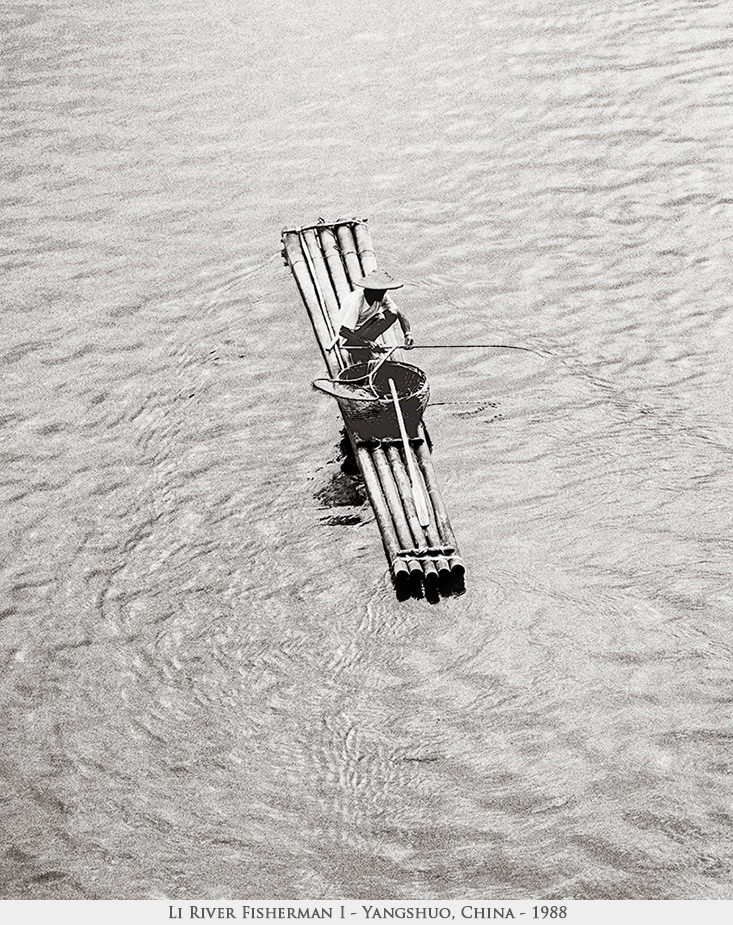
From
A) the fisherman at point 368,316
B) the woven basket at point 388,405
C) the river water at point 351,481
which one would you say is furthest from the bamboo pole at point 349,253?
the woven basket at point 388,405

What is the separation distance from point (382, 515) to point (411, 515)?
18 cm

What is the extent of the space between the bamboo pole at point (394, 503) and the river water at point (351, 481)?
1.10ft

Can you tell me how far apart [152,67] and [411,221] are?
4.23 m

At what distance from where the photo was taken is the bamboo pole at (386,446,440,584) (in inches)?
280

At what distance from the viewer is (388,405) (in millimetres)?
7875

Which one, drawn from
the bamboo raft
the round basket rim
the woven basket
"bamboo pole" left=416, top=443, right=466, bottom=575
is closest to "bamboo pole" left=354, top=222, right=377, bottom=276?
the bamboo raft

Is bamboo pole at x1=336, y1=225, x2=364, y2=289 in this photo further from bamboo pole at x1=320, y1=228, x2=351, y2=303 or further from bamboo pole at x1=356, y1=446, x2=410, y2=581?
bamboo pole at x1=356, y1=446, x2=410, y2=581

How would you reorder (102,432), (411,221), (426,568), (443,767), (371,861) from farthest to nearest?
(411,221) < (102,432) < (426,568) < (443,767) < (371,861)

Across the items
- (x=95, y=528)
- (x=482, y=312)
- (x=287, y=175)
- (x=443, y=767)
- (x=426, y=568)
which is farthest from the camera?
(x=287, y=175)

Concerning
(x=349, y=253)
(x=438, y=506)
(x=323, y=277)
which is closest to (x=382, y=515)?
(x=438, y=506)

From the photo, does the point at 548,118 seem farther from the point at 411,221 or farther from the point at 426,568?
the point at 426,568

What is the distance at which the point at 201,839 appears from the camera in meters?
6.21

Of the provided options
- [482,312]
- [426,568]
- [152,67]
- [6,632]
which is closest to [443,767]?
[426,568]

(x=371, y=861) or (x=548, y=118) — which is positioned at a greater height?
(x=548, y=118)
